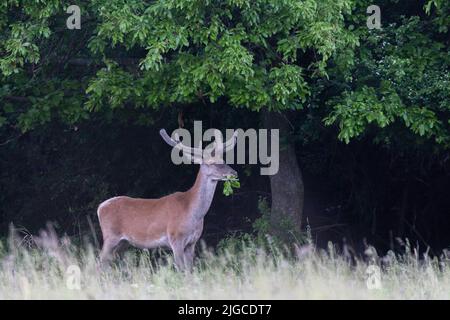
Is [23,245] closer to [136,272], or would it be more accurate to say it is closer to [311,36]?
[136,272]

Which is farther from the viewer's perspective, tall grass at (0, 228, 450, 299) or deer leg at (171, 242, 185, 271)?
deer leg at (171, 242, 185, 271)

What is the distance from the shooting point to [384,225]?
16359mm

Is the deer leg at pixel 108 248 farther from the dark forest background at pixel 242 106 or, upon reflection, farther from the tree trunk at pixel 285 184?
the tree trunk at pixel 285 184

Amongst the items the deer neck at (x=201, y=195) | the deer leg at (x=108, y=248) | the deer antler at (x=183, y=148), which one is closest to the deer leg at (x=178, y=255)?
the deer neck at (x=201, y=195)

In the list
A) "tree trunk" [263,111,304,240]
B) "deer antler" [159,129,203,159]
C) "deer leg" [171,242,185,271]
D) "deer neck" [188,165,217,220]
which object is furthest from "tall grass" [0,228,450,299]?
"tree trunk" [263,111,304,240]

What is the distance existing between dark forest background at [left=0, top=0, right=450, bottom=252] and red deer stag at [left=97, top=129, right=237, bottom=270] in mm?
902

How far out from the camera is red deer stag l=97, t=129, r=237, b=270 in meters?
12.4

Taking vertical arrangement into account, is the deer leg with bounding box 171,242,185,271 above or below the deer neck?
below

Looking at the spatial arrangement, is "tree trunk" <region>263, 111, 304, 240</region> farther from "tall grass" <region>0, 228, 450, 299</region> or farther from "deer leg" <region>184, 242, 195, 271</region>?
"tall grass" <region>0, 228, 450, 299</region>

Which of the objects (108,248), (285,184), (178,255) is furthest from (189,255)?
(285,184)

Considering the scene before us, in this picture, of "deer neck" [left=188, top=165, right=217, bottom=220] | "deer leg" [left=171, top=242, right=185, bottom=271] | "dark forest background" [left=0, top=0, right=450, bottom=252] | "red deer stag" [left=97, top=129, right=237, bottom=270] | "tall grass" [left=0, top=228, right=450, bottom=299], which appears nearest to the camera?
"tall grass" [left=0, top=228, right=450, bottom=299]

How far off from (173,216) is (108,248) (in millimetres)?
1011

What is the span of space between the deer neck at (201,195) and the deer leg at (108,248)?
46.9 inches
